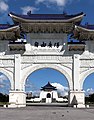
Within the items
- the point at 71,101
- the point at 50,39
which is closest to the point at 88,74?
the point at 71,101

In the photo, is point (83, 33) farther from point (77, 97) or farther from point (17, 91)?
point (17, 91)

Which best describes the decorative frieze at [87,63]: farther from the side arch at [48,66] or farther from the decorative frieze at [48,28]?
the decorative frieze at [48,28]

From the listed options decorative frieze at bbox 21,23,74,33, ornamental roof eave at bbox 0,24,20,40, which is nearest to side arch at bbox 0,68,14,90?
ornamental roof eave at bbox 0,24,20,40

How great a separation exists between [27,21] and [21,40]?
7.04ft

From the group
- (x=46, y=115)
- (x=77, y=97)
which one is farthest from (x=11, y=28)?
(x=46, y=115)

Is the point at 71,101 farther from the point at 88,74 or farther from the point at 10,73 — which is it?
the point at 10,73

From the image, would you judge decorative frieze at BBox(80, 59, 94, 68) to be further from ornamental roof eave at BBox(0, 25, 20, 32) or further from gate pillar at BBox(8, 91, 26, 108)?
ornamental roof eave at BBox(0, 25, 20, 32)

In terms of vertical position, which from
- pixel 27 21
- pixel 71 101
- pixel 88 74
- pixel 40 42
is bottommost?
pixel 71 101

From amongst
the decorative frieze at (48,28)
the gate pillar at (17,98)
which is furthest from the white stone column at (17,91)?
the decorative frieze at (48,28)

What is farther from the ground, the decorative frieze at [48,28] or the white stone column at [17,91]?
the decorative frieze at [48,28]

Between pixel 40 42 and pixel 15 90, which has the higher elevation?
pixel 40 42

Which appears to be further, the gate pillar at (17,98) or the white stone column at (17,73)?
the white stone column at (17,73)

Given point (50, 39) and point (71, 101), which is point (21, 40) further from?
point (71, 101)

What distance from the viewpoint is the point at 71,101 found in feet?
87.4
